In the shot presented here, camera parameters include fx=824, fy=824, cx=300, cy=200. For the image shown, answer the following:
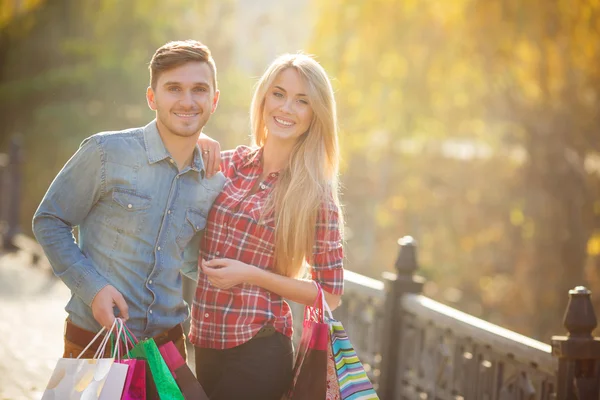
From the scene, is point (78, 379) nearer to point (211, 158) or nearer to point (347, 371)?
point (347, 371)

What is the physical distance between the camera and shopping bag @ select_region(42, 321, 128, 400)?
2.80 m

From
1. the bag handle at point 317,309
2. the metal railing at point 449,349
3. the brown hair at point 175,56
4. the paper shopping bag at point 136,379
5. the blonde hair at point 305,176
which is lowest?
the metal railing at point 449,349

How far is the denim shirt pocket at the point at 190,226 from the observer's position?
3.41m

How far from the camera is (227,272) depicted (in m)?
3.36

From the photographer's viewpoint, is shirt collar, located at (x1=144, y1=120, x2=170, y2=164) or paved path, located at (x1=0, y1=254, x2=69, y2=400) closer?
shirt collar, located at (x1=144, y1=120, x2=170, y2=164)

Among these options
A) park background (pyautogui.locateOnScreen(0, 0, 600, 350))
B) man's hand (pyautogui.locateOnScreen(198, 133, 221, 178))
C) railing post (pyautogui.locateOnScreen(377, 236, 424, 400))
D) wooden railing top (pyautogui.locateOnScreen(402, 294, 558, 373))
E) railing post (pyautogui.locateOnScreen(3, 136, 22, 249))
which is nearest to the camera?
man's hand (pyautogui.locateOnScreen(198, 133, 221, 178))

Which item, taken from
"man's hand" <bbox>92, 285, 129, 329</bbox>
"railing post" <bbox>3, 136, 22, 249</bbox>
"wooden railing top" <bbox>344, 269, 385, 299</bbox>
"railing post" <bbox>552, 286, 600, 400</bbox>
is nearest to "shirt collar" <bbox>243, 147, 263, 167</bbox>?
"man's hand" <bbox>92, 285, 129, 329</bbox>

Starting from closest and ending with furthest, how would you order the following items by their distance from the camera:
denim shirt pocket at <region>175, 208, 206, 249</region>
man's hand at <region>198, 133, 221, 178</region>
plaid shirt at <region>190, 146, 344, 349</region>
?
denim shirt pocket at <region>175, 208, 206, 249</region> → plaid shirt at <region>190, 146, 344, 349</region> → man's hand at <region>198, 133, 221, 178</region>

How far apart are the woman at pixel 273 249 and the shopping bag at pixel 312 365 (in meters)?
0.17

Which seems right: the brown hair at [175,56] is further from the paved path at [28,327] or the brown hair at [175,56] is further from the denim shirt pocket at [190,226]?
the paved path at [28,327]

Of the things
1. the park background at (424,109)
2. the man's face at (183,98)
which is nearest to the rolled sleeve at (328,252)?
the man's face at (183,98)

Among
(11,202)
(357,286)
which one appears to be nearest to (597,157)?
(11,202)

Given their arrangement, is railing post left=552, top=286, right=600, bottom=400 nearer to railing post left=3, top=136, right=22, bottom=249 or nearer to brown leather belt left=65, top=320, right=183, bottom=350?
brown leather belt left=65, top=320, right=183, bottom=350

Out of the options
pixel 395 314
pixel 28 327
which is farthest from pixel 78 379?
pixel 28 327
